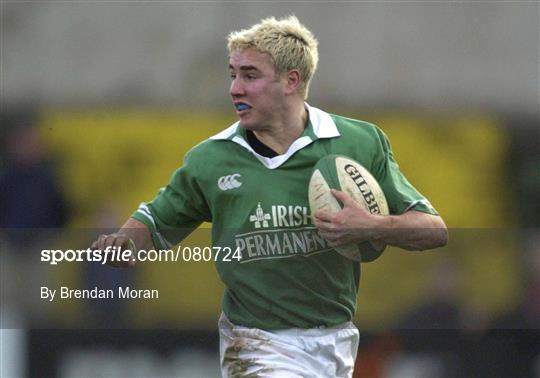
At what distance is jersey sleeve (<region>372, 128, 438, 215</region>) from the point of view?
3.17 metres

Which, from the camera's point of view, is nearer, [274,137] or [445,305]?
[274,137]

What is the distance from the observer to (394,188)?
321cm

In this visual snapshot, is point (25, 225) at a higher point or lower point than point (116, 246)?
higher

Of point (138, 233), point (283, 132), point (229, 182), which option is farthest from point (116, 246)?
point (283, 132)

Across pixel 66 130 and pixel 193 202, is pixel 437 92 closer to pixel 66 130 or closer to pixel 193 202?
pixel 66 130

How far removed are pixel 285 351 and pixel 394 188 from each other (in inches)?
22.5

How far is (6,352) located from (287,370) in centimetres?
176

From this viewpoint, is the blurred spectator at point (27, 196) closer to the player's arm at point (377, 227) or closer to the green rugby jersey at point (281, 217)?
the green rugby jersey at point (281, 217)

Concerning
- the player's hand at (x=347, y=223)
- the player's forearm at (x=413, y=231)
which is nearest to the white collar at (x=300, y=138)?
the player's hand at (x=347, y=223)

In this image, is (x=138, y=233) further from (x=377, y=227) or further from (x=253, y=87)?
(x=377, y=227)

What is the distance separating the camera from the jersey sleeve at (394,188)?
317 centimetres

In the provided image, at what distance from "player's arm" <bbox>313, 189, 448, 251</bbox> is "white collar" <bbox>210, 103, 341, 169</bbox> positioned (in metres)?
0.22

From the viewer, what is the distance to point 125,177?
5.57 metres

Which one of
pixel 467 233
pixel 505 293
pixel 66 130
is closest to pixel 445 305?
pixel 505 293
